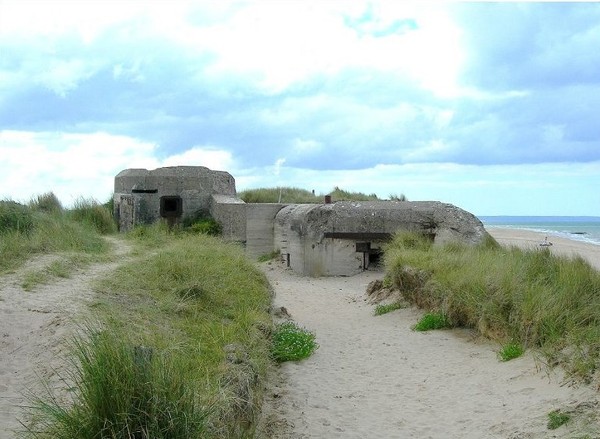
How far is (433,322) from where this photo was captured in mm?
9344

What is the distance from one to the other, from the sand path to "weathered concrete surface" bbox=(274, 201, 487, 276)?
7396 mm

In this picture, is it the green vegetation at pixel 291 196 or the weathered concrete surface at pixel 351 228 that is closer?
the weathered concrete surface at pixel 351 228

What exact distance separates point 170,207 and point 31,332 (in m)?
13.0

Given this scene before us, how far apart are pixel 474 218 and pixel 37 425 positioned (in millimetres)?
11637

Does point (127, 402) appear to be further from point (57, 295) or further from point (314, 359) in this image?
point (314, 359)

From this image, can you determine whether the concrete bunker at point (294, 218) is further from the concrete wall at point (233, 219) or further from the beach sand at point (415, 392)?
the beach sand at point (415, 392)

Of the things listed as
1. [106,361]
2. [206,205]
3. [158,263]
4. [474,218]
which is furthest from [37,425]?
[206,205]

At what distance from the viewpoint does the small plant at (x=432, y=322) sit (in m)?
9.23

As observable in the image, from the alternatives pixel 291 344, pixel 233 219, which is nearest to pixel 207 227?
pixel 233 219

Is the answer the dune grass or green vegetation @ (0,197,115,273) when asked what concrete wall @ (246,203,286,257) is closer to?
green vegetation @ (0,197,115,273)

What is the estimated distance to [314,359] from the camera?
27.2 feet

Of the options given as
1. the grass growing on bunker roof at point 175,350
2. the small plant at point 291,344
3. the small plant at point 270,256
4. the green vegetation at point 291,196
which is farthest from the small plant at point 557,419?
the green vegetation at point 291,196

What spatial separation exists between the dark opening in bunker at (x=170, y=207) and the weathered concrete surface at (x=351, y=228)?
13.8 feet

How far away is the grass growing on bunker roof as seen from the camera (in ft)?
11.8
